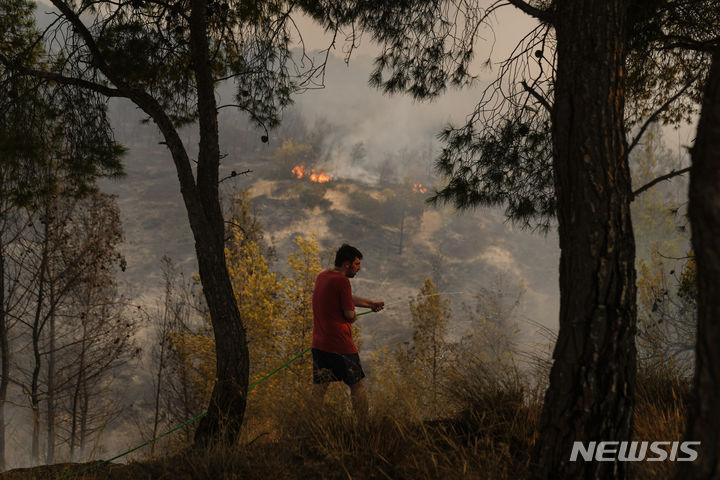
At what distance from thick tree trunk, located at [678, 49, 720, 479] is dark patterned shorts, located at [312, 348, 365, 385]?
2820 millimetres

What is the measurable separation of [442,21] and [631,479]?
4260 mm

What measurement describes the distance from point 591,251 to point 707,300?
883 millimetres

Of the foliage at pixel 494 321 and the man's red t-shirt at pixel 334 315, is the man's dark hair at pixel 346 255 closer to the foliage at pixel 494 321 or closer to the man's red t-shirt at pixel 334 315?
the man's red t-shirt at pixel 334 315

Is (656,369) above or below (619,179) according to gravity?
below

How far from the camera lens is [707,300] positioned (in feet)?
4.12

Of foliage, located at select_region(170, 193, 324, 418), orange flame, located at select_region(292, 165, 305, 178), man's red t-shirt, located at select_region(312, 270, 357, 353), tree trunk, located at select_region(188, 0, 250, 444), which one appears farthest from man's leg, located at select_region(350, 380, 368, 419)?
orange flame, located at select_region(292, 165, 305, 178)

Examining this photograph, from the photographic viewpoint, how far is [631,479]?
2.22 m

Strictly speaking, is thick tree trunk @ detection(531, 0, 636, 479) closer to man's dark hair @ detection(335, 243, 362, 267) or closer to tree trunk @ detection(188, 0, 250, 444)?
man's dark hair @ detection(335, 243, 362, 267)

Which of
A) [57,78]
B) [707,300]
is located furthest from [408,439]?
[57,78]

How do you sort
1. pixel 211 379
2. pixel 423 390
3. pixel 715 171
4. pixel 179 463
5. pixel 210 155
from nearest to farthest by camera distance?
pixel 715 171 → pixel 179 463 → pixel 423 390 → pixel 210 155 → pixel 211 379

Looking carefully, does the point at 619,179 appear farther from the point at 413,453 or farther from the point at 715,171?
the point at 413,453

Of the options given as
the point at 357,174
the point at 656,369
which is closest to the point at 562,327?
the point at 656,369

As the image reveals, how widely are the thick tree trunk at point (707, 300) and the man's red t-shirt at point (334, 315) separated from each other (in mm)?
2938

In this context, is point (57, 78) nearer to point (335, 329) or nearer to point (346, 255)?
point (346, 255)
